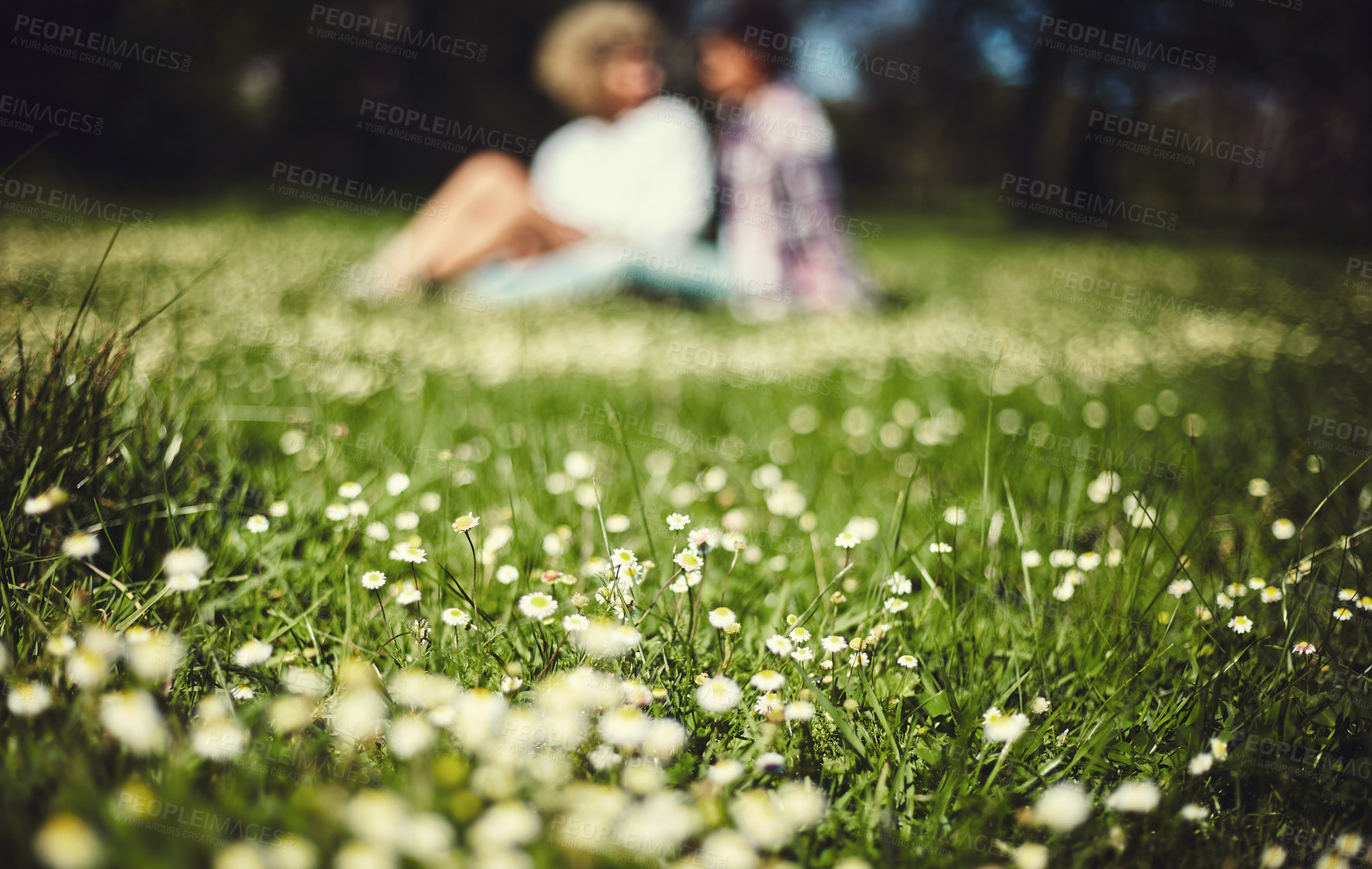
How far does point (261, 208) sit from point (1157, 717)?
15434 millimetres

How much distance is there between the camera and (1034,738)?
5.14 ft

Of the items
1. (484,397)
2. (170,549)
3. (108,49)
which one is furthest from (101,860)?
(108,49)

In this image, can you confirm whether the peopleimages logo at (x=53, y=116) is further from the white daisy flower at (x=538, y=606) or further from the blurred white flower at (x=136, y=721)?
the blurred white flower at (x=136, y=721)

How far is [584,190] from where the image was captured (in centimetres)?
802

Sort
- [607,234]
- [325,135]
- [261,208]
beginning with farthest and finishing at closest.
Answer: [325,135] < [261,208] < [607,234]

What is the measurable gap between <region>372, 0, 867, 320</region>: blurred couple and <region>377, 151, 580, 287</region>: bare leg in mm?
15

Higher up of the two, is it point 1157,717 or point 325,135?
point 325,135

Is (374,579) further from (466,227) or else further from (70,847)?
(466,227)

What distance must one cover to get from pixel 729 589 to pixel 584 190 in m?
6.75

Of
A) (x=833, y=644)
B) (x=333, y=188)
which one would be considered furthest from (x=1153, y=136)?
(x=833, y=644)

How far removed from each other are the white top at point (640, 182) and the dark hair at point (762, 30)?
92cm

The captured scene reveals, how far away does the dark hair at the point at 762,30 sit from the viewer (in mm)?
7133

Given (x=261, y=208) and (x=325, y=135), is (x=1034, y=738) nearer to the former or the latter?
(x=261, y=208)

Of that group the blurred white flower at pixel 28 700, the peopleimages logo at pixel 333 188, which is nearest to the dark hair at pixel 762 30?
the blurred white flower at pixel 28 700
